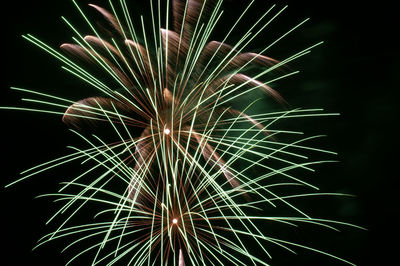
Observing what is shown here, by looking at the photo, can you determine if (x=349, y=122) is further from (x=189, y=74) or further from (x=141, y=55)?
(x=141, y=55)

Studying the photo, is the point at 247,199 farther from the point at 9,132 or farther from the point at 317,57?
the point at 9,132

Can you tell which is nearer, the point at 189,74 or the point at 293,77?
the point at 189,74

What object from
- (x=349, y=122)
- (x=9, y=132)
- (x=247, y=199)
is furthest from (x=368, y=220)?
(x=9, y=132)

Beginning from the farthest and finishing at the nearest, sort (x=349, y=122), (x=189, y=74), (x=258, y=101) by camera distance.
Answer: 1. (x=349, y=122)
2. (x=258, y=101)
3. (x=189, y=74)

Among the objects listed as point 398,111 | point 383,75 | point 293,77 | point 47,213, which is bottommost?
point 47,213

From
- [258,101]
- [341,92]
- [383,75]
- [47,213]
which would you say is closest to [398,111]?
[383,75]

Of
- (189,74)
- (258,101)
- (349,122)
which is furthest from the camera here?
(349,122)

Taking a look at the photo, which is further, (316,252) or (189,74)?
(316,252)

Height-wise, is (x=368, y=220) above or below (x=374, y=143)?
below

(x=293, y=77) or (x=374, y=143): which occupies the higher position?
(x=293, y=77)
